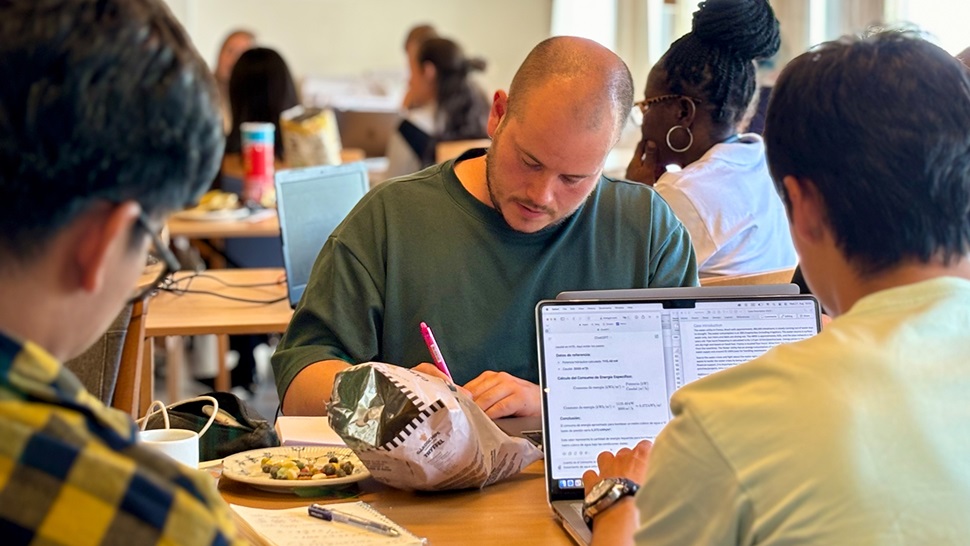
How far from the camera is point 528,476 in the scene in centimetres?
155

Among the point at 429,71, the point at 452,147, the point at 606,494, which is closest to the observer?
the point at 606,494

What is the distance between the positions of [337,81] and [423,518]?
280 inches

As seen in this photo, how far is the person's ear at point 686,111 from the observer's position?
2514 millimetres

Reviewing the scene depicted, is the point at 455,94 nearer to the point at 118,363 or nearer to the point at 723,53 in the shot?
the point at 723,53

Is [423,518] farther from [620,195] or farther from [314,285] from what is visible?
[620,195]

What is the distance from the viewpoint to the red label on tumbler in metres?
4.33

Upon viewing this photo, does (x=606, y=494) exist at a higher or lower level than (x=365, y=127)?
higher

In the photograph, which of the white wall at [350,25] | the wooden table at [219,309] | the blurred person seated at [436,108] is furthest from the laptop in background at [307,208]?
the white wall at [350,25]

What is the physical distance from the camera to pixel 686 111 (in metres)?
2.53

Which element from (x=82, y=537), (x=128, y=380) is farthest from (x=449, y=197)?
(x=82, y=537)

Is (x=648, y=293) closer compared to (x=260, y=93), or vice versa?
(x=648, y=293)

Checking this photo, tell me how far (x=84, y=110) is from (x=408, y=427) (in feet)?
2.36

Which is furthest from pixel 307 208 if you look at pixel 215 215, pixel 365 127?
pixel 365 127

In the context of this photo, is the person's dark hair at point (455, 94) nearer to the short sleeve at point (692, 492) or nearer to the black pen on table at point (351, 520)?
the black pen on table at point (351, 520)
